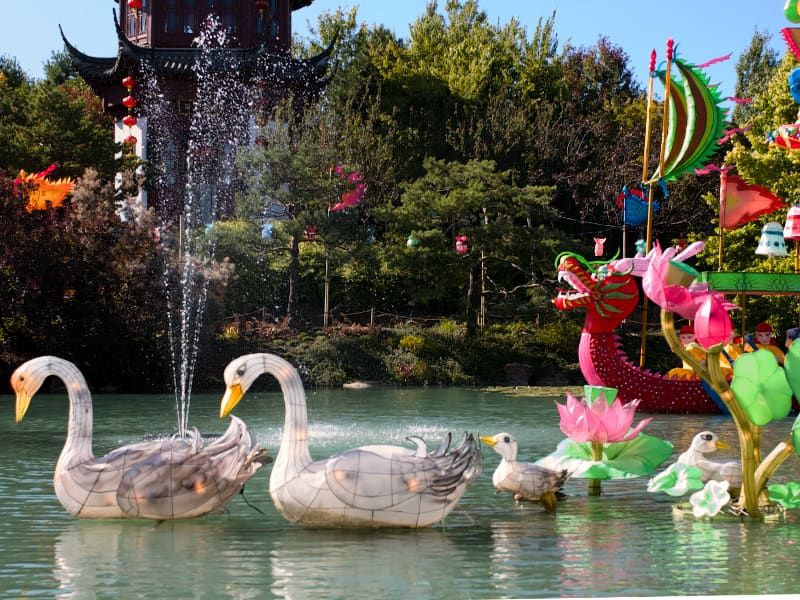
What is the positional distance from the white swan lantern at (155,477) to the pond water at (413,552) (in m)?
0.18

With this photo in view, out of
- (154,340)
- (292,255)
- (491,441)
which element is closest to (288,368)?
(491,441)

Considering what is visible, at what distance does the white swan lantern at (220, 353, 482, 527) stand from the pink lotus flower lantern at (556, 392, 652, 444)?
1.86 meters

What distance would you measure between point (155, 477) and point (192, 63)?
24189 mm

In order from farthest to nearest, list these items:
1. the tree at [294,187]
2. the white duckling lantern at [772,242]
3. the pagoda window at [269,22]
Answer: the pagoda window at [269,22], the tree at [294,187], the white duckling lantern at [772,242]

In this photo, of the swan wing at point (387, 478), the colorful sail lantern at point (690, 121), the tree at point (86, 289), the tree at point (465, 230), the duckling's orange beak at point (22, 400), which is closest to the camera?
the swan wing at point (387, 478)

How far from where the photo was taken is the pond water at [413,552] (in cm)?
668

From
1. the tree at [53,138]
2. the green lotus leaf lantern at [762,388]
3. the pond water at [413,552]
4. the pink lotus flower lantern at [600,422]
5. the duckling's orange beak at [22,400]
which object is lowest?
the pond water at [413,552]

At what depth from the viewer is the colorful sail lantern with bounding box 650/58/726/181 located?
1861 cm

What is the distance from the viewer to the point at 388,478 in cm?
793

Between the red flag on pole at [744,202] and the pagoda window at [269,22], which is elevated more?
the pagoda window at [269,22]

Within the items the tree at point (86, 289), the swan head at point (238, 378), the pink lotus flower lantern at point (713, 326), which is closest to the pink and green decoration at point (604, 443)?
the pink lotus flower lantern at point (713, 326)

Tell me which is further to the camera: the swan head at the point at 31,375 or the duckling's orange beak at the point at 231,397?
the swan head at the point at 31,375

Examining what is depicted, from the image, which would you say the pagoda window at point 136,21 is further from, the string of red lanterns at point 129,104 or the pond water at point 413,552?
the pond water at point 413,552

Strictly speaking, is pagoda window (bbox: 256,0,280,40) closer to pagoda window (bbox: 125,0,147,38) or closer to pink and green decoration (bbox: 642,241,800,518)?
pagoda window (bbox: 125,0,147,38)
